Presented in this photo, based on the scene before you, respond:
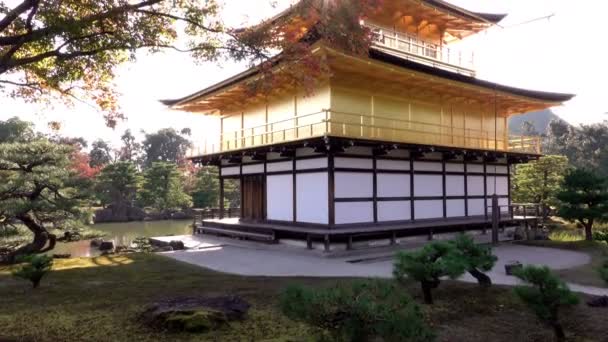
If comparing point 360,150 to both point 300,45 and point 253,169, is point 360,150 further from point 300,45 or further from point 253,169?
point 300,45

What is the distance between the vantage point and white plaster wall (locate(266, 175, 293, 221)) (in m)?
16.3

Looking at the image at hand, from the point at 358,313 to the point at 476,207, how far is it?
16.7 m

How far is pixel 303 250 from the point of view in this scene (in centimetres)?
1418

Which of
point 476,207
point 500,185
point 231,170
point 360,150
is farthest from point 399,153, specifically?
Result: point 231,170

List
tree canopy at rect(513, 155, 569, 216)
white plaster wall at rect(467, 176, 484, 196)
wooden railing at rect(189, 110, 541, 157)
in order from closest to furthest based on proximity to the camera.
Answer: wooden railing at rect(189, 110, 541, 157), white plaster wall at rect(467, 176, 484, 196), tree canopy at rect(513, 155, 569, 216)

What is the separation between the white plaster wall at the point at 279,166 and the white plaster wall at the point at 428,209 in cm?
508

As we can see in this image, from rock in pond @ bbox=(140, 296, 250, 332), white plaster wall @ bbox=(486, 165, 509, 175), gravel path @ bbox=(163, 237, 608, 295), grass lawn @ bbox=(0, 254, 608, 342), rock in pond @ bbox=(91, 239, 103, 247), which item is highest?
white plaster wall @ bbox=(486, 165, 509, 175)

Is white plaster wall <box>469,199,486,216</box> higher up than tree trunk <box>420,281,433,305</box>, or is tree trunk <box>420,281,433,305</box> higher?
white plaster wall <box>469,199,486,216</box>

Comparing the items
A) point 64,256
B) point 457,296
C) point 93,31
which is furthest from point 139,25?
point 64,256

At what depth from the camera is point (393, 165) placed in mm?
15953

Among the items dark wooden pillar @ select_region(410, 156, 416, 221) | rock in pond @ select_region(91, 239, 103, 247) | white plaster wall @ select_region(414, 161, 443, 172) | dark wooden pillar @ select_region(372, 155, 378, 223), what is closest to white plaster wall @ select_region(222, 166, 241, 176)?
rock in pond @ select_region(91, 239, 103, 247)

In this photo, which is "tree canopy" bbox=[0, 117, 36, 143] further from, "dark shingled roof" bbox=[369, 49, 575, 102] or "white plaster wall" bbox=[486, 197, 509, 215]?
"white plaster wall" bbox=[486, 197, 509, 215]

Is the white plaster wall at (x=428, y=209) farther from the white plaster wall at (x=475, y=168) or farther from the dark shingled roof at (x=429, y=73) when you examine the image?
the dark shingled roof at (x=429, y=73)

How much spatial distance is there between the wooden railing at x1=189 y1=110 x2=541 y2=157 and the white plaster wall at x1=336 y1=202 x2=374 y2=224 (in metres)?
2.39
